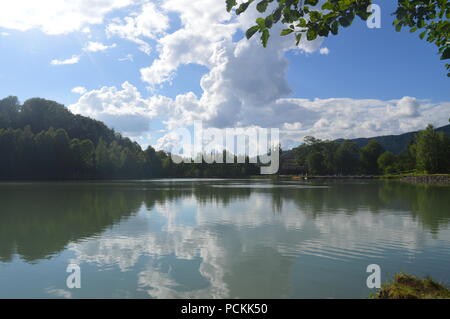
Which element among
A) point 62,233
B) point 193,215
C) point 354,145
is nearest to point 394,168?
point 354,145

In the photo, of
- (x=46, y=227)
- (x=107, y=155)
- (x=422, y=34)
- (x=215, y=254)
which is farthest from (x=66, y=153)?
(x=422, y=34)

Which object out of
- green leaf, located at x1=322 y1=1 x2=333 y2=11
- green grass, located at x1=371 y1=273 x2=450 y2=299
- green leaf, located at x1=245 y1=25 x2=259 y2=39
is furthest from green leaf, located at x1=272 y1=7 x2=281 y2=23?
green grass, located at x1=371 y1=273 x2=450 y2=299

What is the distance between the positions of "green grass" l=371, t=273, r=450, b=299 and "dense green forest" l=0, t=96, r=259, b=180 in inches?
3992

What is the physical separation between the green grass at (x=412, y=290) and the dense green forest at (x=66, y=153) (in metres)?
101

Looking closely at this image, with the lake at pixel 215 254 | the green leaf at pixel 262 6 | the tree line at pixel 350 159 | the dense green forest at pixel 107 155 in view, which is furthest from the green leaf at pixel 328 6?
the tree line at pixel 350 159

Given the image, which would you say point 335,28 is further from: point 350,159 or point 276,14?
point 350,159

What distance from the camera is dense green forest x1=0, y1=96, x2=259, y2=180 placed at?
9444 centimetres

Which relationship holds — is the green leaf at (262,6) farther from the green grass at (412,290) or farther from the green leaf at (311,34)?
the green grass at (412,290)

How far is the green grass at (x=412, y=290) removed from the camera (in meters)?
6.16

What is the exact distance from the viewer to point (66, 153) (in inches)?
3819

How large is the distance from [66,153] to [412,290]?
102 m
